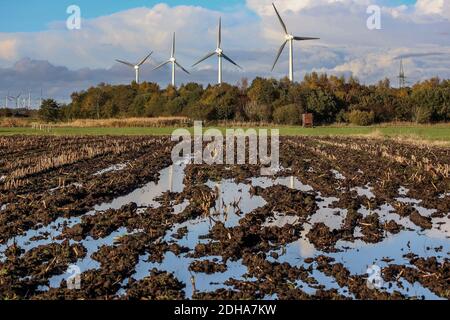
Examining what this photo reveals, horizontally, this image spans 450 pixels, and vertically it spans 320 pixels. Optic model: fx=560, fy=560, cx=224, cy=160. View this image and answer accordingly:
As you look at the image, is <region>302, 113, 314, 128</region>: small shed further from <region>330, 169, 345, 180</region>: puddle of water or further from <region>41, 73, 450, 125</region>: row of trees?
<region>330, 169, 345, 180</region>: puddle of water

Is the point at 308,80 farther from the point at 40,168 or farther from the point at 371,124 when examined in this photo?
the point at 40,168

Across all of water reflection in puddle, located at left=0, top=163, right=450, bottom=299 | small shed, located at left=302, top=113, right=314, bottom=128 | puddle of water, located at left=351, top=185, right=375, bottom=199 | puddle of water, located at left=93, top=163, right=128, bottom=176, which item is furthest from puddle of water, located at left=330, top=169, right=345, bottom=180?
small shed, located at left=302, top=113, right=314, bottom=128

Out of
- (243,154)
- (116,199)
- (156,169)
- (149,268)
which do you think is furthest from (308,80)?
(149,268)

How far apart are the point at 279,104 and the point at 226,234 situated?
64544 millimetres

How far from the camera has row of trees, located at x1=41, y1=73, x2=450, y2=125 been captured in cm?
7112

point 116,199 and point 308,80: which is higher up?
point 308,80

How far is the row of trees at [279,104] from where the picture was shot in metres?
71.1

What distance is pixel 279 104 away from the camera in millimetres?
73500

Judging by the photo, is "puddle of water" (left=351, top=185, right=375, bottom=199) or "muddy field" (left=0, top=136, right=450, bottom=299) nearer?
"muddy field" (left=0, top=136, right=450, bottom=299)

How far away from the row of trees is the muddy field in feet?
172

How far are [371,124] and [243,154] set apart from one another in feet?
154

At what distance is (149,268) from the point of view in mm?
8117

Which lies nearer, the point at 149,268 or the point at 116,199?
the point at 149,268

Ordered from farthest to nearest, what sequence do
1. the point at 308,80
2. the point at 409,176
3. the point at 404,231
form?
the point at 308,80 < the point at 409,176 < the point at 404,231
